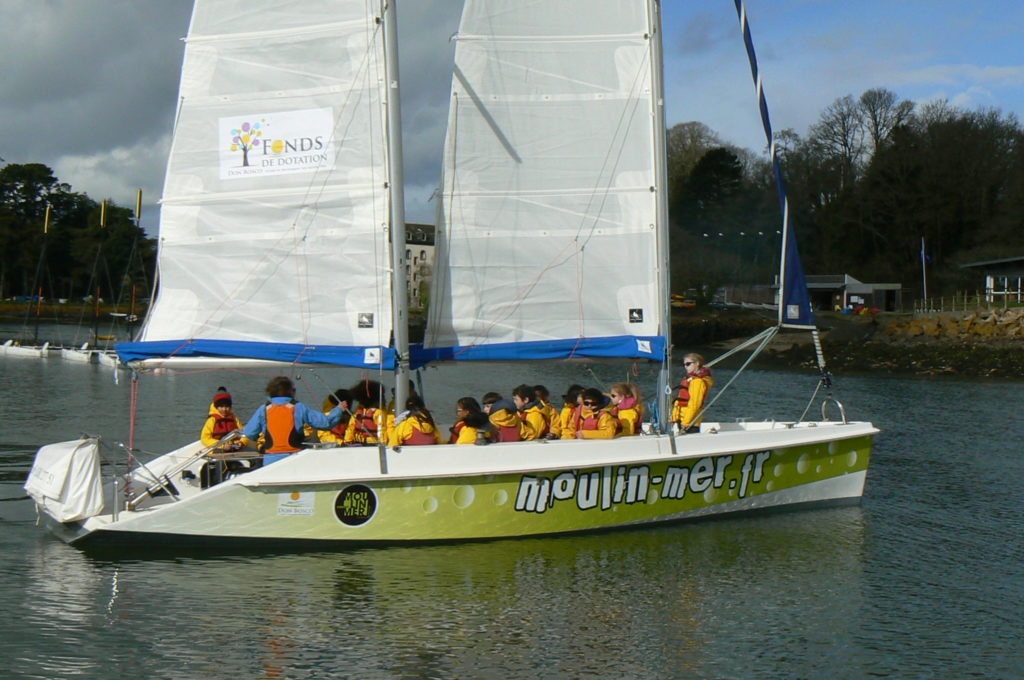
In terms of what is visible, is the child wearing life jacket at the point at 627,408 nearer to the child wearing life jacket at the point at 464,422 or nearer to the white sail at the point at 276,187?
the child wearing life jacket at the point at 464,422

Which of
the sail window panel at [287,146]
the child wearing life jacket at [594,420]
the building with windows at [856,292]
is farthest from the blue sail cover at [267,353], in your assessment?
the building with windows at [856,292]

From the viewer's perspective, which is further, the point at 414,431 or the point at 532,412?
the point at 532,412

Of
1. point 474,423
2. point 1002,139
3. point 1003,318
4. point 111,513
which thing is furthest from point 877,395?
point 1002,139

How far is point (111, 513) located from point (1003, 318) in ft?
144

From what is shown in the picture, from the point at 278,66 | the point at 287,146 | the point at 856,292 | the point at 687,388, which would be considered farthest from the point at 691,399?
the point at 856,292

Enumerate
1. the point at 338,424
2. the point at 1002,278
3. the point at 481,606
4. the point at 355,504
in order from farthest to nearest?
the point at 1002,278 → the point at 338,424 → the point at 355,504 → the point at 481,606

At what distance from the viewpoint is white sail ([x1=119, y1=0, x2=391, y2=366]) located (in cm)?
1120

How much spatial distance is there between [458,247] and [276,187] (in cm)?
206

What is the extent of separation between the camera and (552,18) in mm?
11648

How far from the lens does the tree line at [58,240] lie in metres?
77.6

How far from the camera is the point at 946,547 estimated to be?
11.4m

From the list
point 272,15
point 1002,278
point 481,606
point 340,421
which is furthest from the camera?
point 1002,278

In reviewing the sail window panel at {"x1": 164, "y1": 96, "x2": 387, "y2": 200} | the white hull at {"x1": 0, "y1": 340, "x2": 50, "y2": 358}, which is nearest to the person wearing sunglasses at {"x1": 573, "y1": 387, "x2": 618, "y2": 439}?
the sail window panel at {"x1": 164, "y1": 96, "x2": 387, "y2": 200}

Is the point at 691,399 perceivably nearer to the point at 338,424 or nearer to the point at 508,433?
the point at 508,433
